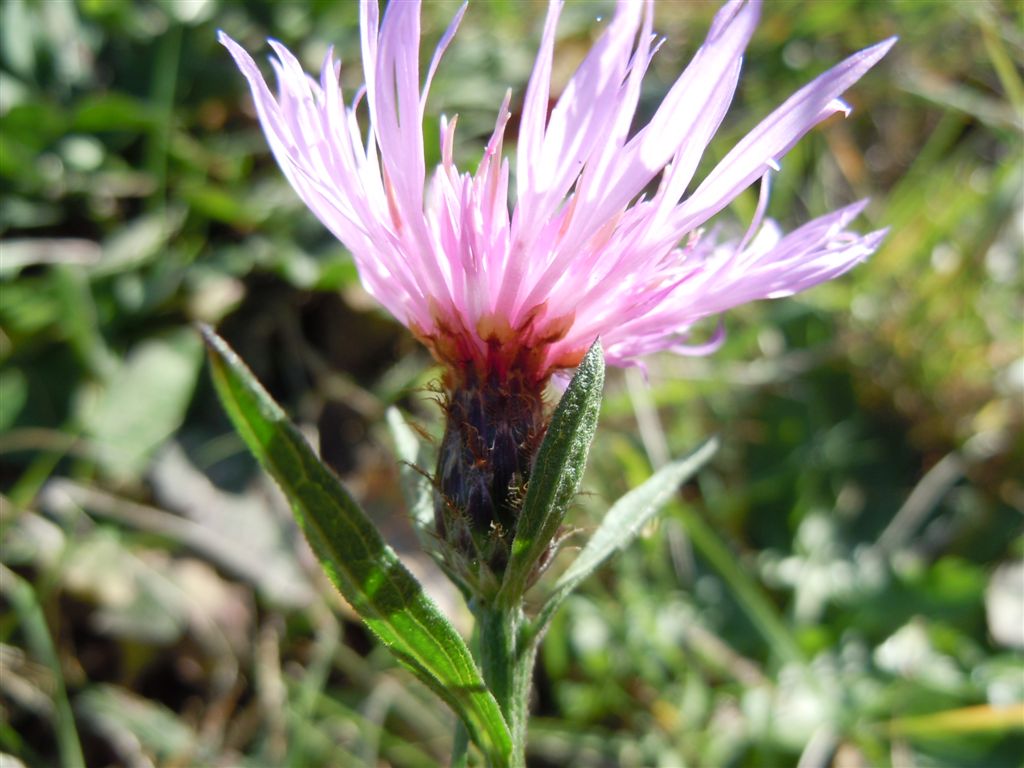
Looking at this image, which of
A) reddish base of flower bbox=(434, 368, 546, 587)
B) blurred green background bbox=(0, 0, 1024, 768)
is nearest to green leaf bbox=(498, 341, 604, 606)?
reddish base of flower bbox=(434, 368, 546, 587)

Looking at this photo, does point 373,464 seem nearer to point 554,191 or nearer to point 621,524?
point 621,524

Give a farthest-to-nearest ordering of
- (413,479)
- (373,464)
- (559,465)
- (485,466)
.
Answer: (373,464), (413,479), (485,466), (559,465)

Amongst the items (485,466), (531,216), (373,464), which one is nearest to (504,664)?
(485,466)

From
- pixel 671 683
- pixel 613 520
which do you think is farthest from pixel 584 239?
pixel 671 683

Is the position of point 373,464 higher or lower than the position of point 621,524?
higher

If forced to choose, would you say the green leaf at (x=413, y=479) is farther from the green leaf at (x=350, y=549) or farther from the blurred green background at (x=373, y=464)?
the blurred green background at (x=373, y=464)

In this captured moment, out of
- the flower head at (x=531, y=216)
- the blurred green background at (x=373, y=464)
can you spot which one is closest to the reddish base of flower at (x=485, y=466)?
the flower head at (x=531, y=216)

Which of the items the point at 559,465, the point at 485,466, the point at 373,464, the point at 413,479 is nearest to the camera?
the point at 559,465

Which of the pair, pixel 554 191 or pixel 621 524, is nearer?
pixel 554 191

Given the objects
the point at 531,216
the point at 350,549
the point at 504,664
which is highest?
the point at 531,216
